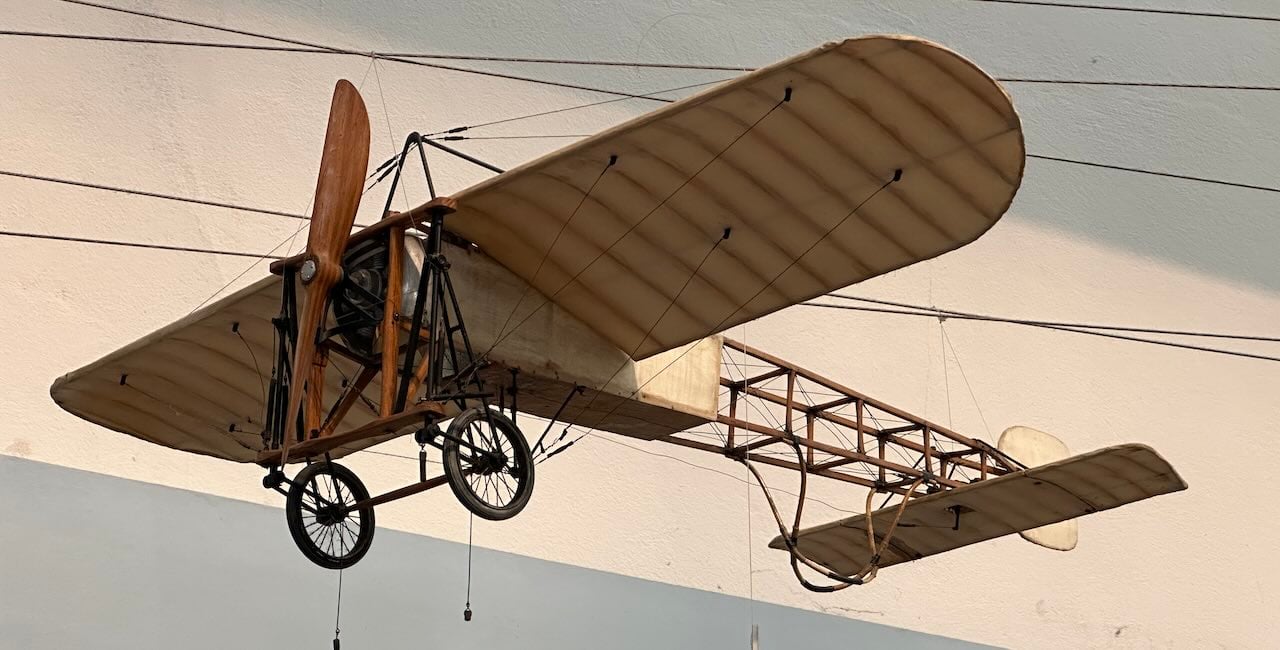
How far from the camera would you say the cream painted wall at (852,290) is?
1047 centimetres

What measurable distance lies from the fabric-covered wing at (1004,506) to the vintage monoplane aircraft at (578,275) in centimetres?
9

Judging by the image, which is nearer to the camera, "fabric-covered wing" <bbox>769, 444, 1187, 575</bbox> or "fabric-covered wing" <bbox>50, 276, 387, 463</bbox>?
"fabric-covered wing" <bbox>50, 276, 387, 463</bbox>

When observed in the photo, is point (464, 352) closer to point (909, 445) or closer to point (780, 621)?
point (909, 445)

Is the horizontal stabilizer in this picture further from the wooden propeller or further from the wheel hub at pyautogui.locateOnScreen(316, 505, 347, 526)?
the wooden propeller

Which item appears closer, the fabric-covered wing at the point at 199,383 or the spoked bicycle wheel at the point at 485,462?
the spoked bicycle wheel at the point at 485,462

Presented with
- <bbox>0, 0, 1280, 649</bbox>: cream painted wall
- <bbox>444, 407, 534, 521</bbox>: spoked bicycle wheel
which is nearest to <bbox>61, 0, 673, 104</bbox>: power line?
<bbox>0, 0, 1280, 649</bbox>: cream painted wall

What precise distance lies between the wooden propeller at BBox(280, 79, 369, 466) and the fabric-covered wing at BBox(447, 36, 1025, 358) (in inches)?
21.3

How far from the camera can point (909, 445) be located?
980 cm

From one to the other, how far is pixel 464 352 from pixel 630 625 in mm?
4793

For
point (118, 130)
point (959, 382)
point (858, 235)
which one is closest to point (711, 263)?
point (858, 235)

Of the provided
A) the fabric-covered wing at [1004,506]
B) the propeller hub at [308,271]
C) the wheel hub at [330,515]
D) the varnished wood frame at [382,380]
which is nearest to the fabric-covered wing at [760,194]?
the varnished wood frame at [382,380]

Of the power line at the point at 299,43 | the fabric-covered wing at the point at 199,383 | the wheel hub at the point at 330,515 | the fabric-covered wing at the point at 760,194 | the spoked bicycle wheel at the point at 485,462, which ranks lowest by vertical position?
the wheel hub at the point at 330,515

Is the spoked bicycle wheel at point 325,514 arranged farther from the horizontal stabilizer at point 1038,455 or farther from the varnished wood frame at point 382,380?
the horizontal stabilizer at point 1038,455

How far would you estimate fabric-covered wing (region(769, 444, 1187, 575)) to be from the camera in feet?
28.5
